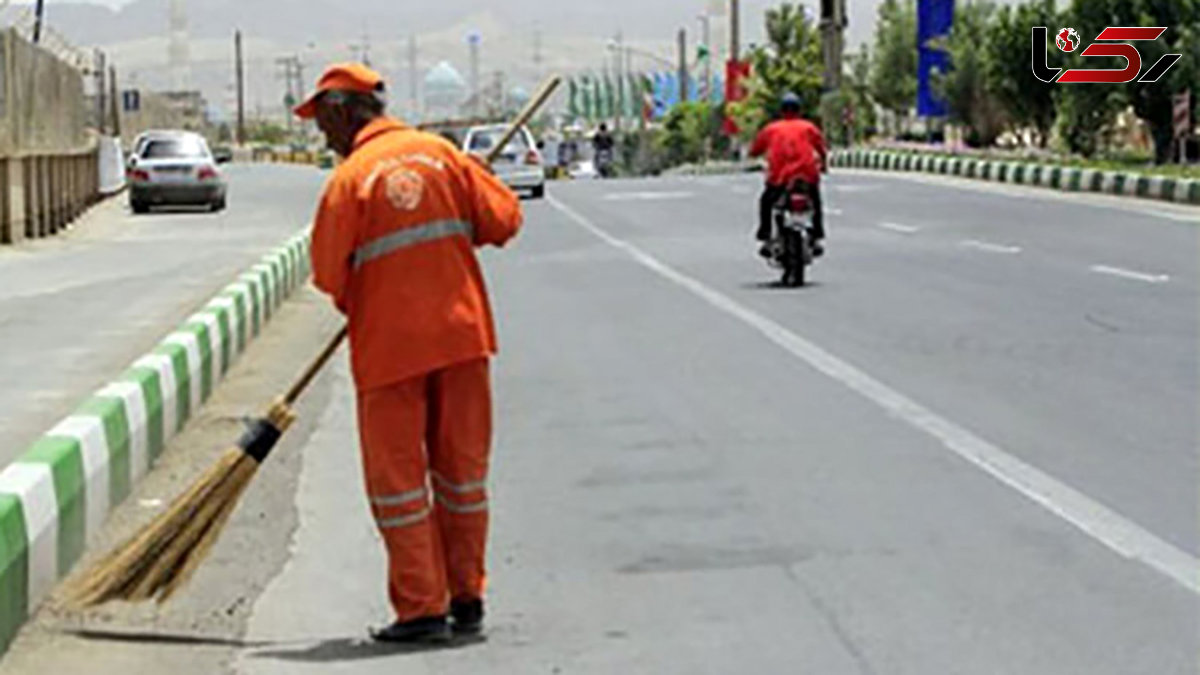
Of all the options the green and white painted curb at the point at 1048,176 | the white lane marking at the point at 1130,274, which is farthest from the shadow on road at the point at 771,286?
the green and white painted curb at the point at 1048,176

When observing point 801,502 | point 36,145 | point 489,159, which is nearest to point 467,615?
point 489,159

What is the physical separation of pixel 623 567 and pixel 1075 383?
556cm

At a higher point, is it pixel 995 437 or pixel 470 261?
pixel 470 261

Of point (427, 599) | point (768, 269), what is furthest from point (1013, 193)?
point (427, 599)

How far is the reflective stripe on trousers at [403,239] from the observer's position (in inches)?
270

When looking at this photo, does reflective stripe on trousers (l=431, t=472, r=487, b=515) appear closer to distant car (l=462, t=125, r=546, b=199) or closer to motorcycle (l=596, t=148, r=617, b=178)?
distant car (l=462, t=125, r=546, b=199)

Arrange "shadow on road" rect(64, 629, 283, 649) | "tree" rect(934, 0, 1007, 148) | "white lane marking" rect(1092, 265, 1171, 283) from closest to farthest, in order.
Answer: "shadow on road" rect(64, 629, 283, 649) → "white lane marking" rect(1092, 265, 1171, 283) → "tree" rect(934, 0, 1007, 148)

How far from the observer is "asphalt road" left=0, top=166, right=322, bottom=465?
14594mm

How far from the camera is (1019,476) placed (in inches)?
384

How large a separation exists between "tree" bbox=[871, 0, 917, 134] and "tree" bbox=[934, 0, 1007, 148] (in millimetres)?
14336

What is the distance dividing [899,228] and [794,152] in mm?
11368

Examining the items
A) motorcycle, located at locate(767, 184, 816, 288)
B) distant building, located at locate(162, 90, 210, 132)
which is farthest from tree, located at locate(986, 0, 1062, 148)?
distant building, located at locate(162, 90, 210, 132)

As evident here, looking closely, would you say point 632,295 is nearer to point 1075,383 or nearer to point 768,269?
point 768,269

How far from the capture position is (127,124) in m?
82.5
